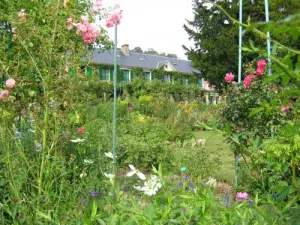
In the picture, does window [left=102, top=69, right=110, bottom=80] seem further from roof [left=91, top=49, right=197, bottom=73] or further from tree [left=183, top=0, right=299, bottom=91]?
tree [left=183, top=0, right=299, bottom=91]

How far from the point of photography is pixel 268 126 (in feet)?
14.5

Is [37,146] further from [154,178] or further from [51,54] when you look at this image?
[154,178]

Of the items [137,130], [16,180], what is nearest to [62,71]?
[16,180]

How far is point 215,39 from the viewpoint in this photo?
2419 cm

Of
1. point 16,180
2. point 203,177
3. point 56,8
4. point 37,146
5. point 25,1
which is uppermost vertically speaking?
point 25,1

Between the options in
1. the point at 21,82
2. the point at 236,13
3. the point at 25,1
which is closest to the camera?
the point at 21,82

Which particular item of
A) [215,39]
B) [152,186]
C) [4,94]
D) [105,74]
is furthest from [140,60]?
[152,186]

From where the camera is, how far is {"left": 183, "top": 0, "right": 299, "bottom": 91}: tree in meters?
23.1

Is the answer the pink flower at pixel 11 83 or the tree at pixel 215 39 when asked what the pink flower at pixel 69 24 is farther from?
the tree at pixel 215 39

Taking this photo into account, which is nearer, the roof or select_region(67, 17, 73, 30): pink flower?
select_region(67, 17, 73, 30): pink flower

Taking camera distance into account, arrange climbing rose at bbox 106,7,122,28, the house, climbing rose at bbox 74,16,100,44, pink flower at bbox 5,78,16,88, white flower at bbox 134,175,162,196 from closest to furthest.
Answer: white flower at bbox 134,175,162,196 < pink flower at bbox 5,78,16,88 < climbing rose at bbox 74,16,100,44 < climbing rose at bbox 106,7,122,28 < the house

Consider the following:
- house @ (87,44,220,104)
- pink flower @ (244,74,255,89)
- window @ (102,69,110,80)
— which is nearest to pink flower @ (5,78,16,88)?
pink flower @ (244,74,255,89)

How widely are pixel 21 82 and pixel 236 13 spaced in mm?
22406

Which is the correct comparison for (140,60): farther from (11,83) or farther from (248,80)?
(11,83)
